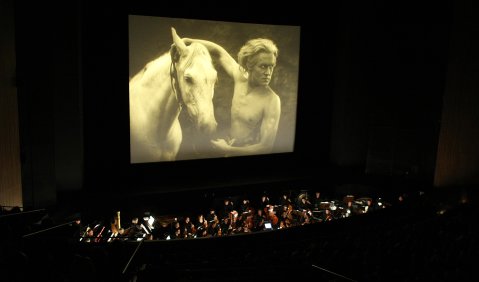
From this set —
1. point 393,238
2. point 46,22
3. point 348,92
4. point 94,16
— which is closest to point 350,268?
point 393,238

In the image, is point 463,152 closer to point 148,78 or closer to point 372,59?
point 372,59

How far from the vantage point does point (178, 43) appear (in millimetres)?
11727

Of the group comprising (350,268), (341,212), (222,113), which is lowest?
(341,212)

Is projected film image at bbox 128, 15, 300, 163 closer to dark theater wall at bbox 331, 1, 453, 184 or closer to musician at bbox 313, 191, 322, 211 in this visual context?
dark theater wall at bbox 331, 1, 453, 184

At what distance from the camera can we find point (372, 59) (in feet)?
45.6

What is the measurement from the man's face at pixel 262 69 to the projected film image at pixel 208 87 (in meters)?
0.03

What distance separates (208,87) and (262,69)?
1839mm

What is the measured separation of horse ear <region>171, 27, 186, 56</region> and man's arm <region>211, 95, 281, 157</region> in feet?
10.3

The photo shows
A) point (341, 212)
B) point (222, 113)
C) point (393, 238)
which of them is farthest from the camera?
point (222, 113)

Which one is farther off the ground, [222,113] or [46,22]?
[46,22]

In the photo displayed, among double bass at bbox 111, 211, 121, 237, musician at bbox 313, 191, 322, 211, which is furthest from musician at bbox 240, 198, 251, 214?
double bass at bbox 111, 211, 121, 237

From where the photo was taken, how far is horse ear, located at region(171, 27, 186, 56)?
1166 centimetres

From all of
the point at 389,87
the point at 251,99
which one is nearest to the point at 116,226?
the point at 251,99

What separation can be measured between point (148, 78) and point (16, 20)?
353 centimetres
